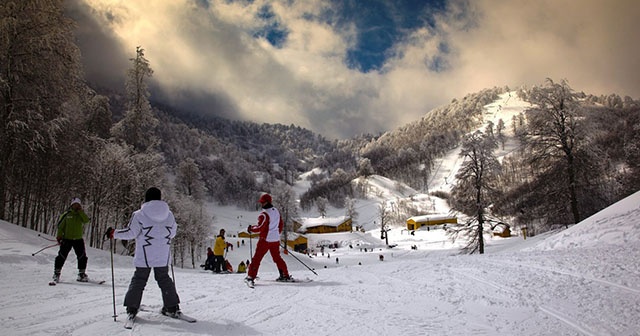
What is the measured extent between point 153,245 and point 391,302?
393 centimetres

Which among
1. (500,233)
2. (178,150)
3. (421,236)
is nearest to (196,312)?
(500,233)

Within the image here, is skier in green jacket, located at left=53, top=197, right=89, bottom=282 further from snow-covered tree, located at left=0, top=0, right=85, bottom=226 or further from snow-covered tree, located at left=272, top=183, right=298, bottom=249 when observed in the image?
snow-covered tree, located at left=272, top=183, right=298, bottom=249

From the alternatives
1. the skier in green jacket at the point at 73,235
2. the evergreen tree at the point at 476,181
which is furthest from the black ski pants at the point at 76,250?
the evergreen tree at the point at 476,181

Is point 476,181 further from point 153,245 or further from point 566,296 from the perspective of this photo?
point 153,245

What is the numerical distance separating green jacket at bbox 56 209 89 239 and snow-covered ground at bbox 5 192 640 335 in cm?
109

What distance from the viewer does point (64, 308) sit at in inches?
205

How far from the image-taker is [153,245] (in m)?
4.91

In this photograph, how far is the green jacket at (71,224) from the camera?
823 cm

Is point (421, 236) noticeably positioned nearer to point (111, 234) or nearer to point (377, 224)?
point (377, 224)

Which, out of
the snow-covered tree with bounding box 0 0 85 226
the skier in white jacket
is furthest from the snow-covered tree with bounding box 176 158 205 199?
the skier in white jacket

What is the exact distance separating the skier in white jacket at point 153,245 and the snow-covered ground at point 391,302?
334 mm

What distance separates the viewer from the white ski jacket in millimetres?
4855

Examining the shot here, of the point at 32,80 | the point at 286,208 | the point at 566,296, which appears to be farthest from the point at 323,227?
the point at 566,296

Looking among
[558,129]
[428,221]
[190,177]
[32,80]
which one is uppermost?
[190,177]
